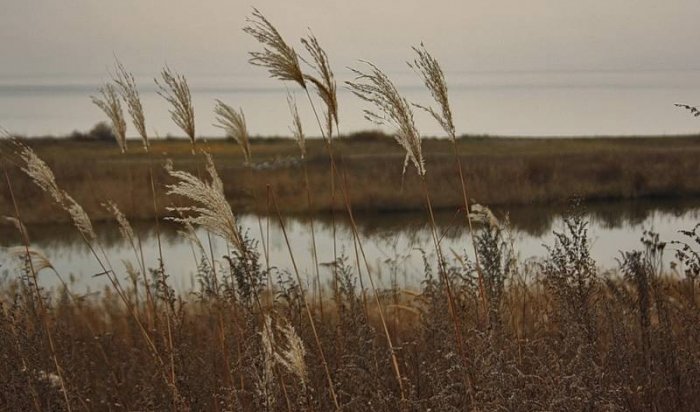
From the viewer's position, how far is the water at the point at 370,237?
13836mm

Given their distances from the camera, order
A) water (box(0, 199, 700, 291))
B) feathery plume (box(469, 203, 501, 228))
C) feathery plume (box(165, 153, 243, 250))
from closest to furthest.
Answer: feathery plume (box(165, 153, 243, 250)) → feathery plume (box(469, 203, 501, 228)) → water (box(0, 199, 700, 291))

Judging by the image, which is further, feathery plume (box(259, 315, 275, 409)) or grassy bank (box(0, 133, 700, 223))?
grassy bank (box(0, 133, 700, 223))

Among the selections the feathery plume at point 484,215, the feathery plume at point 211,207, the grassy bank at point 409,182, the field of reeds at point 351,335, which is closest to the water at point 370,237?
the grassy bank at point 409,182

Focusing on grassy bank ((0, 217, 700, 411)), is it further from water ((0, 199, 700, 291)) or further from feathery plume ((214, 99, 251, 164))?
water ((0, 199, 700, 291))

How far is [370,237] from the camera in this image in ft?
58.4

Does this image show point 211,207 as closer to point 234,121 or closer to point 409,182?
point 234,121

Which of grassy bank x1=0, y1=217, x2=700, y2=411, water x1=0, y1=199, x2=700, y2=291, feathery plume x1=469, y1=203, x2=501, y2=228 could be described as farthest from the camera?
water x1=0, y1=199, x2=700, y2=291

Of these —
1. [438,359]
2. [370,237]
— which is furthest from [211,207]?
[370,237]

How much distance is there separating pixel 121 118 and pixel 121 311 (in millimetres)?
4330

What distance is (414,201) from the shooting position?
22562 mm

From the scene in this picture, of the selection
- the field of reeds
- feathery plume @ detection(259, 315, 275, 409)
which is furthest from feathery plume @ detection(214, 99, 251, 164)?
feathery plume @ detection(259, 315, 275, 409)

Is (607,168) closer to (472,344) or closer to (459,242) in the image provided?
(459,242)

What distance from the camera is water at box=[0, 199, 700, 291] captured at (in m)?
13.8

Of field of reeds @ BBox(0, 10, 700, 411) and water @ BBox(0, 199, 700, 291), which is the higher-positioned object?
field of reeds @ BBox(0, 10, 700, 411)
